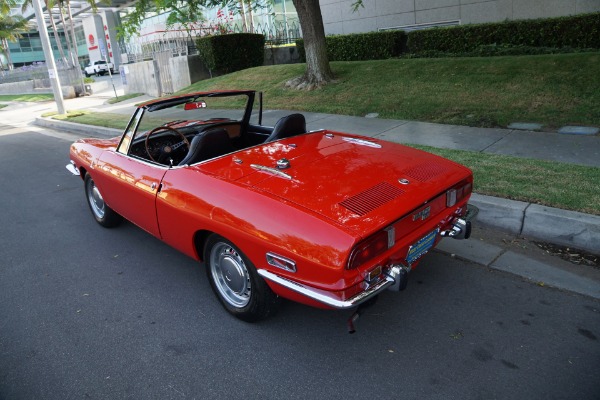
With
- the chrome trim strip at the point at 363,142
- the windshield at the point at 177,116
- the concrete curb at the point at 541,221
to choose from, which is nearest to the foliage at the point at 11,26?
the windshield at the point at 177,116

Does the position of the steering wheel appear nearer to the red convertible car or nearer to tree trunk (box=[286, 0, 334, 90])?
the red convertible car

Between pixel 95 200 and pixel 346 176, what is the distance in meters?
3.24

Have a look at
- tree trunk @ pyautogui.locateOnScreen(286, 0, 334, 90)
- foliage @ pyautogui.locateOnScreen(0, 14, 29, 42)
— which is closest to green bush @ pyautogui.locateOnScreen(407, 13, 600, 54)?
tree trunk @ pyautogui.locateOnScreen(286, 0, 334, 90)

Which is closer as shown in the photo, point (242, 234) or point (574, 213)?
point (242, 234)

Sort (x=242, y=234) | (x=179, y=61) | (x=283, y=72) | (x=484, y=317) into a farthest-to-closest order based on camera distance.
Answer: (x=179, y=61) < (x=283, y=72) < (x=484, y=317) < (x=242, y=234)

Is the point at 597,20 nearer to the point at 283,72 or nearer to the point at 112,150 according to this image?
the point at 283,72

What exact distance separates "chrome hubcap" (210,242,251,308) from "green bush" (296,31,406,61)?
11627 millimetres

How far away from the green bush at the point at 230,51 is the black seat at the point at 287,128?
1354 centimetres

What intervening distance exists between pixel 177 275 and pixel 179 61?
14.9m

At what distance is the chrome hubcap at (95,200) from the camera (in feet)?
16.1

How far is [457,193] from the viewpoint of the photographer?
3.23m

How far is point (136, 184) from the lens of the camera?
12.4 ft

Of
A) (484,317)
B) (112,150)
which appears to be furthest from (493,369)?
(112,150)

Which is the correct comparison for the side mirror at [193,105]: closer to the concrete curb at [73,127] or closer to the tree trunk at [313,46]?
the concrete curb at [73,127]
